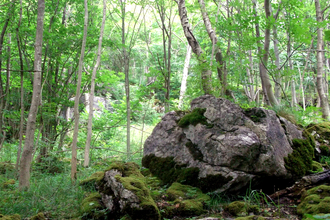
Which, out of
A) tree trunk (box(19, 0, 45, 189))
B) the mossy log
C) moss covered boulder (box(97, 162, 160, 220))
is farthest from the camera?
tree trunk (box(19, 0, 45, 189))

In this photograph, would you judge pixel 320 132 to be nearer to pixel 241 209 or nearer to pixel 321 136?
pixel 321 136

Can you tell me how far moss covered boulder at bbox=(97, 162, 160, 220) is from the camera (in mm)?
3164

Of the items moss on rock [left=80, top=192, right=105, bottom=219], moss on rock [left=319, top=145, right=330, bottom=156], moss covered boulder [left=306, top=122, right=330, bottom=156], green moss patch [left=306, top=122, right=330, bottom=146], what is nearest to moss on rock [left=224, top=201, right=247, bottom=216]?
moss on rock [left=80, top=192, right=105, bottom=219]

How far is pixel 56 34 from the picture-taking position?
678cm

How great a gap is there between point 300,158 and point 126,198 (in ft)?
10.1

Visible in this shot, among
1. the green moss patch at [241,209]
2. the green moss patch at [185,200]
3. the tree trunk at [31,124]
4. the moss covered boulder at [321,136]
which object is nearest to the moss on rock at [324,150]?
the moss covered boulder at [321,136]

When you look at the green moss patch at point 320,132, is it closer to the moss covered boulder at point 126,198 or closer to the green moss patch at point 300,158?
the green moss patch at point 300,158

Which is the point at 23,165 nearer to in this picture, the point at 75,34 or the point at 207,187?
the point at 207,187

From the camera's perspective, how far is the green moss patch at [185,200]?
3.39 m

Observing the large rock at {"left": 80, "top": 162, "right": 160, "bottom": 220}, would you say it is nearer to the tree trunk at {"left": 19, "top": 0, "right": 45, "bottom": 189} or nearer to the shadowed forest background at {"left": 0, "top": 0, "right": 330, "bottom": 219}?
the shadowed forest background at {"left": 0, "top": 0, "right": 330, "bottom": 219}

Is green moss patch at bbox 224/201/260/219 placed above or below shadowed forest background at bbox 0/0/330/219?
below

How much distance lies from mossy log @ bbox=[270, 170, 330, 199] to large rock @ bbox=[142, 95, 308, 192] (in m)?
0.19

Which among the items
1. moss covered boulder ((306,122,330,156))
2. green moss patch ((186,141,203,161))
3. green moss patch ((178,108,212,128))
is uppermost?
green moss patch ((178,108,212,128))

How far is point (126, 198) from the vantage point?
3.27 meters
